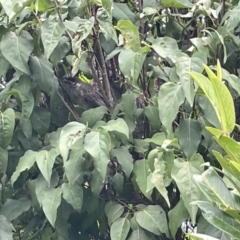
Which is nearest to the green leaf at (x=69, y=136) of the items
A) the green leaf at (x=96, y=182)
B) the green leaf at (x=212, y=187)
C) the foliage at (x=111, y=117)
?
the foliage at (x=111, y=117)

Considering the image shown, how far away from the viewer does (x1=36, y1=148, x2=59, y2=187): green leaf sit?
126cm

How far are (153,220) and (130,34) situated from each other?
44cm

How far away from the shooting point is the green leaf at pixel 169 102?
1252mm

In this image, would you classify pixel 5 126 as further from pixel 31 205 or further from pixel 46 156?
pixel 31 205

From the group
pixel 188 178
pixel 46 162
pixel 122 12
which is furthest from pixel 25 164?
pixel 122 12

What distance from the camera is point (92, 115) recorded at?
1426mm

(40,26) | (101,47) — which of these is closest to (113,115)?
(101,47)

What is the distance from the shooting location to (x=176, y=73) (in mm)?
1354

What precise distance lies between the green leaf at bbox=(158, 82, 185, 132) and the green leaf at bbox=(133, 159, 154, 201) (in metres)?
0.14

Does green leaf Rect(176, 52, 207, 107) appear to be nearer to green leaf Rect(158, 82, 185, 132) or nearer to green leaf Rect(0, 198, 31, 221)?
green leaf Rect(158, 82, 185, 132)

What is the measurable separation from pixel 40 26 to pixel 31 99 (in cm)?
18

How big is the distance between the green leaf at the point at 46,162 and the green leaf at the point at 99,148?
10cm

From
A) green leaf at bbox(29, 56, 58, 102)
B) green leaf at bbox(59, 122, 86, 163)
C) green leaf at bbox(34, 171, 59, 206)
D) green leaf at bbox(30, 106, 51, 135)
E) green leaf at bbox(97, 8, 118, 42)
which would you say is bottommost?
green leaf at bbox(34, 171, 59, 206)

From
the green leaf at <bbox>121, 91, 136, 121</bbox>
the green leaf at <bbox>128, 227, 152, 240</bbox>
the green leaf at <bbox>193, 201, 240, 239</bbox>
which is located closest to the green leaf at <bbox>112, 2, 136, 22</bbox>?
the green leaf at <bbox>121, 91, 136, 121</bbox>
